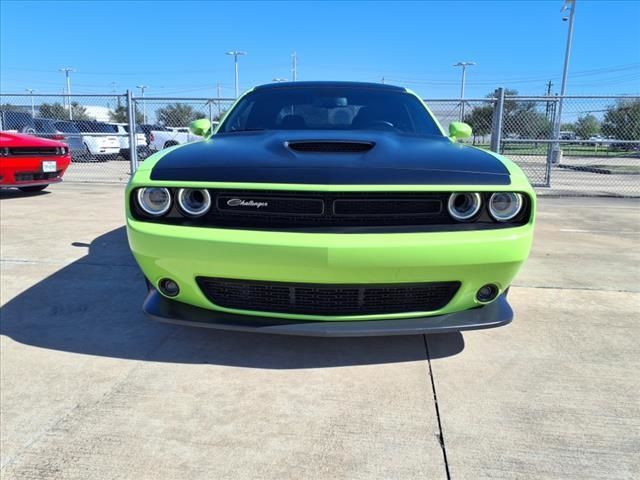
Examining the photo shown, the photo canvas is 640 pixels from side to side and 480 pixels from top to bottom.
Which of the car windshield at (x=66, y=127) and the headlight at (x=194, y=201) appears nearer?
the headlight at (x=194, y=201)

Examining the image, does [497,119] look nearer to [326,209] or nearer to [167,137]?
[326,209]

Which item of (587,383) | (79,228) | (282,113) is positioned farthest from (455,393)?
(79,228)

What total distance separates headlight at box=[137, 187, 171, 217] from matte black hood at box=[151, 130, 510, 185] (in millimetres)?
67

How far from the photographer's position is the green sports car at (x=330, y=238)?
6.83 feet

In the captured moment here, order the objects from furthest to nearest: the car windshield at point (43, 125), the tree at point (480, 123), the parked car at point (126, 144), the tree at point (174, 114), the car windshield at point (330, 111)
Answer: the parked car at point (126, 144) → the car windshield at point (43, 125) → the tree at point (174, 114) → the tree at point (480, 123) → the car windshield at point (330, 111)

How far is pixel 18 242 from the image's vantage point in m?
4.92

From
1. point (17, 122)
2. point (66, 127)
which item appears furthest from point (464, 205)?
point (66, 127)

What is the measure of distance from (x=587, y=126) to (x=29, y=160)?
12.5 m

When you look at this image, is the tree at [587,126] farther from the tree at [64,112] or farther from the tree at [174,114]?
the tree at [64,112]

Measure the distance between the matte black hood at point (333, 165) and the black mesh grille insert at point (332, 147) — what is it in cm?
3

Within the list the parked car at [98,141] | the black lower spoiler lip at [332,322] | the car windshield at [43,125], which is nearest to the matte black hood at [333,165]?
the black lower spoiler lip at [332,322]

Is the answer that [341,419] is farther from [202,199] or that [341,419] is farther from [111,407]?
[202,199]

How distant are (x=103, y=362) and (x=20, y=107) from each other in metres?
15.1

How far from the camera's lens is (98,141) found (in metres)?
16.5
